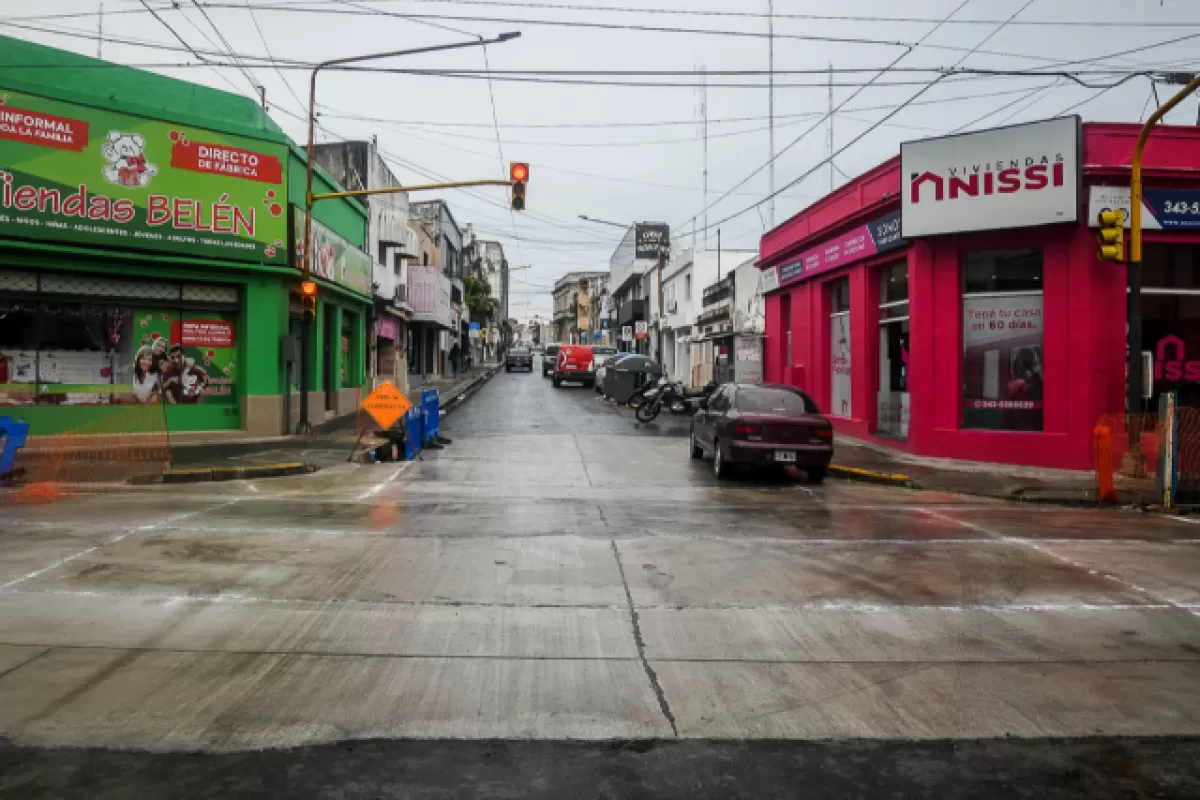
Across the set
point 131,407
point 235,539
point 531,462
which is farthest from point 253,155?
point 235,539

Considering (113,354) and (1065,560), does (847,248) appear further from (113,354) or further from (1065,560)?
(113,354)

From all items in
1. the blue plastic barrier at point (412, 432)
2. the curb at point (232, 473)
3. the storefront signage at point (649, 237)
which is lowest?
the curb at point (232, 473)

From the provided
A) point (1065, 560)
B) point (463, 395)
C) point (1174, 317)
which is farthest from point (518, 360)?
point (1065, 560)

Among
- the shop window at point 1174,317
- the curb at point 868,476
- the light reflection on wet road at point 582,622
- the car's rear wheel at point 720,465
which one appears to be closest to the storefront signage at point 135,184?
the light reflection on wet road at point 582,622

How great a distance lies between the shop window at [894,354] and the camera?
19453 mm

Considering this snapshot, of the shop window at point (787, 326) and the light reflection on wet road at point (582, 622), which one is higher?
the shop window at point (787, 326)

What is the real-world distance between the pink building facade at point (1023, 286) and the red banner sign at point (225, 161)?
13391 mm

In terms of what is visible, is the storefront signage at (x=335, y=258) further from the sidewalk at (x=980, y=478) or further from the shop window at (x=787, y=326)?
the sidewalk at (x=980, y=478)

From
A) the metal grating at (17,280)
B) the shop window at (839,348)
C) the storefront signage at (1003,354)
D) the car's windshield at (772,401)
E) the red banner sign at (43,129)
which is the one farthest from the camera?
the shop window at (839,348)

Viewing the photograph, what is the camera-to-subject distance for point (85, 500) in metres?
12.1

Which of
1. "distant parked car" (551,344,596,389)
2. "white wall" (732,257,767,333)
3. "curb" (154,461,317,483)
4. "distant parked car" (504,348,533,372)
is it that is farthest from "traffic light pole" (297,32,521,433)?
"distant parked car" (504,348,533,372)

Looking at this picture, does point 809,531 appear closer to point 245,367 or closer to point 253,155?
point 245,367

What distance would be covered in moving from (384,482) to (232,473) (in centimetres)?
277

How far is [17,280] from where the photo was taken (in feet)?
57.3
